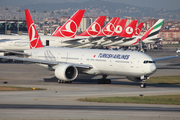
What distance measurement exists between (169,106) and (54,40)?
2189 inches

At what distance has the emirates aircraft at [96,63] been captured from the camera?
135 feet

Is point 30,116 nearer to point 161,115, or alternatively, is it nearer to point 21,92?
point 161,115

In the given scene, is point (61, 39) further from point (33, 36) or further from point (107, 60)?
Answer: point (107, 60)

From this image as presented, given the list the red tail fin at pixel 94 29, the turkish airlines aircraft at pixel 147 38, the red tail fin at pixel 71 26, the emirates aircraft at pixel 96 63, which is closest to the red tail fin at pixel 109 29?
the red tail fin at pixel 94 29

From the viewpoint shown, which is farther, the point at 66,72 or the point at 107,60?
the point at 66,72

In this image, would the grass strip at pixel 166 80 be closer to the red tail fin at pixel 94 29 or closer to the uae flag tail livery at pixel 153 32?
the red tail fin at pixel 94 29

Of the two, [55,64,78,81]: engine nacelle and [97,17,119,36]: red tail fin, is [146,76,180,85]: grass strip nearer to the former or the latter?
[55,64,78,81]: engine nacelle

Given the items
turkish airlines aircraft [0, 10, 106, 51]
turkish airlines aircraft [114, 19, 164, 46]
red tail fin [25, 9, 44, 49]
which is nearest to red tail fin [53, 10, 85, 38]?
turkish airlines aircraft [0, 10, 106, 51]

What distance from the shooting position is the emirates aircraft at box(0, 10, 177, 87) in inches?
1614

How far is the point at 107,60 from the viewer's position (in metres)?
43.4

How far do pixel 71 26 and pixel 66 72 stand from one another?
31.7 metres

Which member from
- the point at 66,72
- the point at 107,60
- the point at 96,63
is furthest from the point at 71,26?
the point at 107,60

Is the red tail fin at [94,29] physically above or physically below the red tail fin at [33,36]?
above

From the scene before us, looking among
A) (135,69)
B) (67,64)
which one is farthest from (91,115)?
(67,64)
